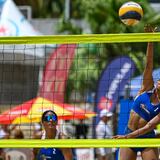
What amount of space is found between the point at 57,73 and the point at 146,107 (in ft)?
24.4

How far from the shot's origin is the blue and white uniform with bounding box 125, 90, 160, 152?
295 inches

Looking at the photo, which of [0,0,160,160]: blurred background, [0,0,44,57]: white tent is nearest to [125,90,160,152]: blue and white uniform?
[0,0,160,160]: blurred background

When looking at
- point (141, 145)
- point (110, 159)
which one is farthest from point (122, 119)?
point (141, 145)

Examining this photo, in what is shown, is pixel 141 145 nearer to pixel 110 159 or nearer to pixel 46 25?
pixel 110 159

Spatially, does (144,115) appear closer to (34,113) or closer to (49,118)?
(49,118)

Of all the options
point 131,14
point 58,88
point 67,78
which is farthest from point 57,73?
point 131,14

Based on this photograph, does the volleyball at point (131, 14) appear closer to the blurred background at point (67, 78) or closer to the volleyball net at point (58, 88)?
the volleyball net at point (58, 88)

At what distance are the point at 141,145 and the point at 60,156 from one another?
4.85ft

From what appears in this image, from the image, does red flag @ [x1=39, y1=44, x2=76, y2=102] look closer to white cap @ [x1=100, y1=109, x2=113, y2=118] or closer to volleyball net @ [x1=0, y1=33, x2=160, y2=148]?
volleyball net @ [x1=0, y1=33, x2=160, y2=148]

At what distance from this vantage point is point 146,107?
752cm

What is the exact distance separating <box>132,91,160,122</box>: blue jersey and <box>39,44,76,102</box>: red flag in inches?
268

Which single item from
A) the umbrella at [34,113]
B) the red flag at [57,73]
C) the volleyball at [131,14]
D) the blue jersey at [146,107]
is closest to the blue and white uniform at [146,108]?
the blue jersey at [146,107]

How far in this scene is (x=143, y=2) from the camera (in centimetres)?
2430

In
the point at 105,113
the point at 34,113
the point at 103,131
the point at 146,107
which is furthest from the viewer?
the point at 103,131
